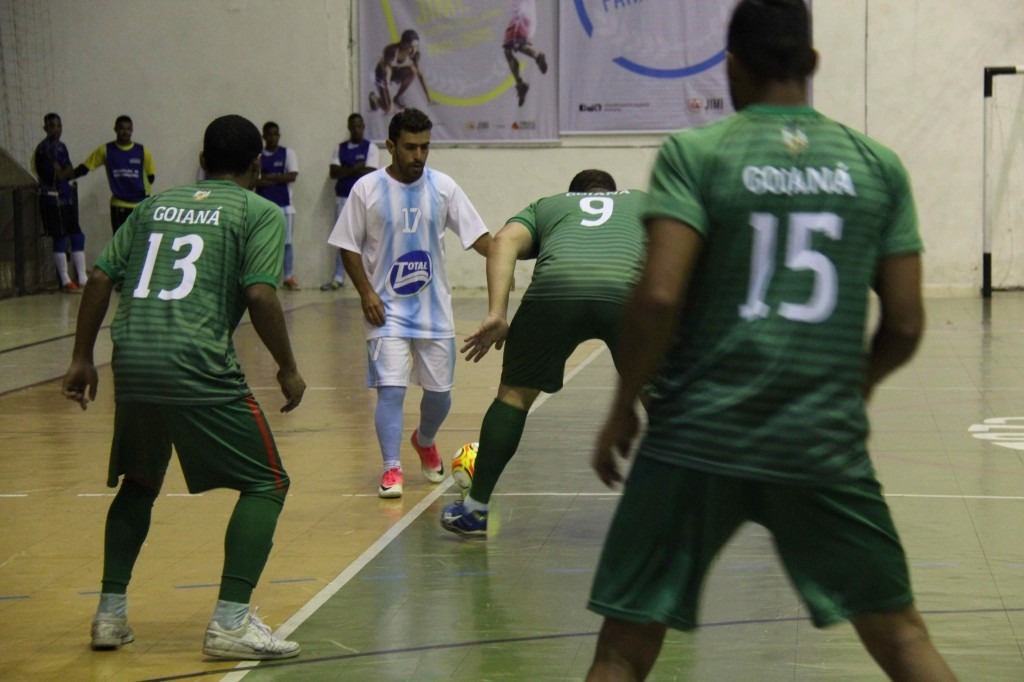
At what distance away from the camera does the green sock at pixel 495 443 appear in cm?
670

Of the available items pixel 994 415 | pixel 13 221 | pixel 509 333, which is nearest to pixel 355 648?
pixel 509 333

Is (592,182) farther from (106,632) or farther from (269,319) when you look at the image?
(106,632)

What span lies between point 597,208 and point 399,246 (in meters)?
1.42

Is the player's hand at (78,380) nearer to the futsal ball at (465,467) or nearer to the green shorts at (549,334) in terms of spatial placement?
the green shorts at (549,334)

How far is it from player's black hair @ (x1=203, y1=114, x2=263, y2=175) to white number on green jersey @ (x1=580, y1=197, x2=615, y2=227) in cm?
186

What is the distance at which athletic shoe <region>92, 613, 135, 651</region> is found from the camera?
5207 millimetres

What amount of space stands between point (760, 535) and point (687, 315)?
12.5ft

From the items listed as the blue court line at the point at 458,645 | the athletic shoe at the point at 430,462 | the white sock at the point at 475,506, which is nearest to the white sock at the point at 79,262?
the athletic shoe at the point at 430,462

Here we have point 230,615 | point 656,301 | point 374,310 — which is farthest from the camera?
point 374,310

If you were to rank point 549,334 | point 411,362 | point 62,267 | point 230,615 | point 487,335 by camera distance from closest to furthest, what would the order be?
point 230,615 → point 487,335 → point 549,334 → point 411,362 → point 62,267

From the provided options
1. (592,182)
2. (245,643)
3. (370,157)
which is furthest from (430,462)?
(370,157)

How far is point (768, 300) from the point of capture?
3209mm

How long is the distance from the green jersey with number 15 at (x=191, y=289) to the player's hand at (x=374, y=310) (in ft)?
8.26

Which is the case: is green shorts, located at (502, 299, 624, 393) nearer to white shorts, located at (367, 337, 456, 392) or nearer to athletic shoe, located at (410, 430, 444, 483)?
white shorts, located at (367, 337, 456, 392)
